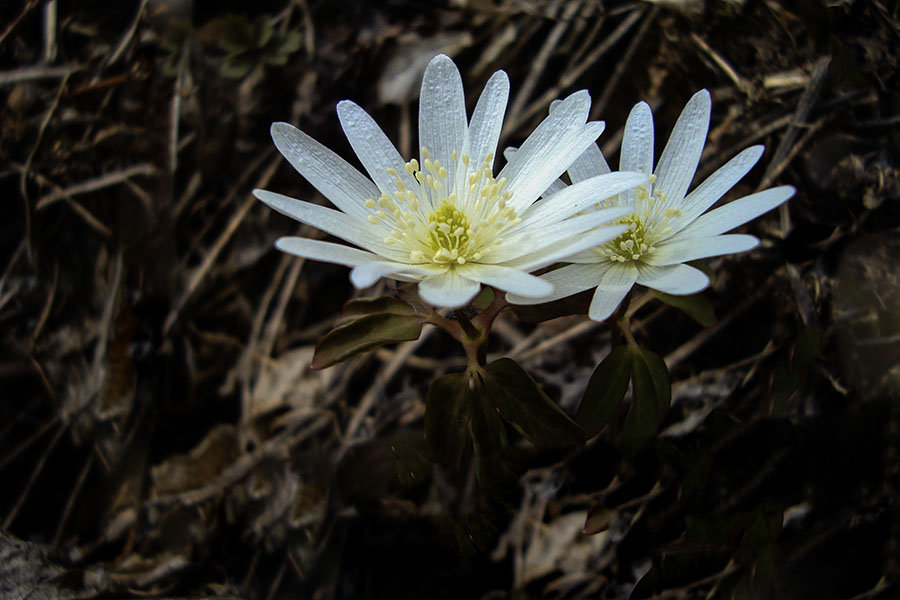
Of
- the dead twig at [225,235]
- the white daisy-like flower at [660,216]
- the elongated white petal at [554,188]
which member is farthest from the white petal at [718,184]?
the dead twig at [225,235]

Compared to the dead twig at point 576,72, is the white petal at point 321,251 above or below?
below

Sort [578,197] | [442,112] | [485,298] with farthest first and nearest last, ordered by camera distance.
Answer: [442,112]
[485,298]
[578,197]

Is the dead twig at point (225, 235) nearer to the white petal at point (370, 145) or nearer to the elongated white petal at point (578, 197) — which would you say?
the white petal at point (370, 145)

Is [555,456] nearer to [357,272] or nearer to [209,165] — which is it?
[357,272]

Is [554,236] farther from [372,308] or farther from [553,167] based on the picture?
[372,308]

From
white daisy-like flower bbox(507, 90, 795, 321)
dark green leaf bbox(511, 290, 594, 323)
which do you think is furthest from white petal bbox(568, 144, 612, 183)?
dark green leaf bbox(511, 290, 594, 323)

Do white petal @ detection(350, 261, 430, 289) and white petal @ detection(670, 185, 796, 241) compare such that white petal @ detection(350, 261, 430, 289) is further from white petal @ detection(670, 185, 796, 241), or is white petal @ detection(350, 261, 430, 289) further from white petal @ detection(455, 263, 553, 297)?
white petal @ detection(670, 185, 796, 241)

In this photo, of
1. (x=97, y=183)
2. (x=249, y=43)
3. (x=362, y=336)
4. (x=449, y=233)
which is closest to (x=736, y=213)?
(x=449, y=233)
